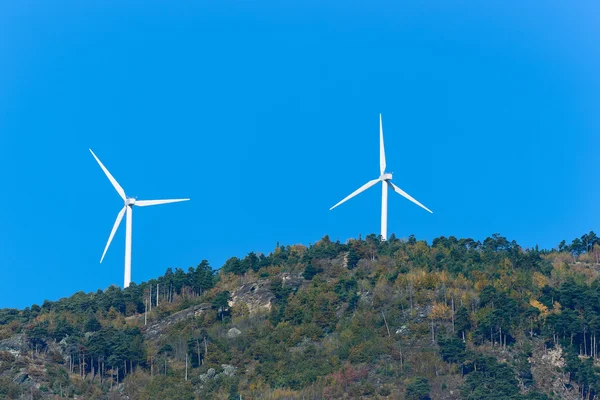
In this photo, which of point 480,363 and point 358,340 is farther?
point 358,340

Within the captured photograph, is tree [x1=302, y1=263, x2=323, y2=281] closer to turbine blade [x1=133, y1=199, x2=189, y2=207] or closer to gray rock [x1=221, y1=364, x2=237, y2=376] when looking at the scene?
turbine blade [x1=133, y1=199, x2=189, y2=207]

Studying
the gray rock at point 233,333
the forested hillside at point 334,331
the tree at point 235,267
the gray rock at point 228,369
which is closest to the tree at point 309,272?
the forested hillside at point 334,331

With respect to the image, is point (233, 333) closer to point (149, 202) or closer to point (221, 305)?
point (221, 305)

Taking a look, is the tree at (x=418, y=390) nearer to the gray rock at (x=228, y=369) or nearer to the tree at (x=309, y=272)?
the gray rock at (x=228, y=369)

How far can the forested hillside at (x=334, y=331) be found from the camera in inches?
→ 5492

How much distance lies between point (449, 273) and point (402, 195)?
11876 mm

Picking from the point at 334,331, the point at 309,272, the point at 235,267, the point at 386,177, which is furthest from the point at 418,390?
the point at 235,267

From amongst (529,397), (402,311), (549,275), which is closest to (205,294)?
(402,311)

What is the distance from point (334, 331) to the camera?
154 meters

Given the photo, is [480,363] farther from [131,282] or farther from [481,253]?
[131,282]

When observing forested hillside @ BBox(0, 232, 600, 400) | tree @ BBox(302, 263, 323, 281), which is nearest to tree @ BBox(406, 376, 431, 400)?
forested hillside @ BBox(0, 232, 600, 400)

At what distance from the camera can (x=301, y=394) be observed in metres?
137

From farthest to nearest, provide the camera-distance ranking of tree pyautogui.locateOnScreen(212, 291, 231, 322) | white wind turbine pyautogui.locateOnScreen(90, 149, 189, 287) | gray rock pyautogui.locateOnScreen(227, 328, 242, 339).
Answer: white wind turbine pyautogui.locateOnScreen(90, 149, 189, 287) → tree pyautogui.locateOnScreen(212, 291, 231, 322) → gray rock pyautogui.locateOnScreen(227, 328, 242, 339)

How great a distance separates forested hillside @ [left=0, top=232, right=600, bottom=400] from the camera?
13950 cm
